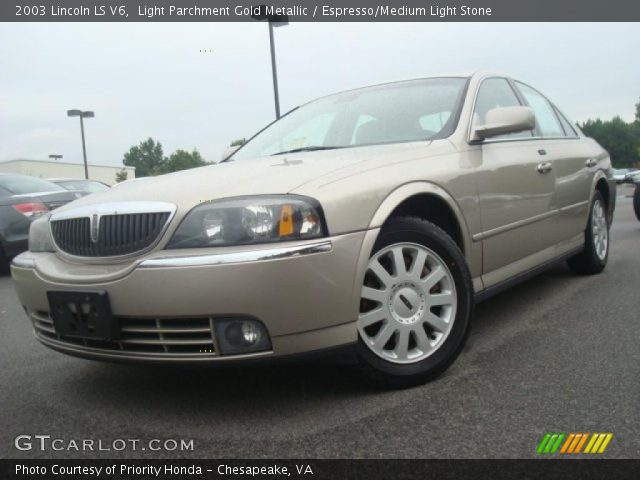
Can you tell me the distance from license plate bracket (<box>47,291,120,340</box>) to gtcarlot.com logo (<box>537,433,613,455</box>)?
1524 millimetres

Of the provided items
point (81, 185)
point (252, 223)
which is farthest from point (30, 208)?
point (252, 223)

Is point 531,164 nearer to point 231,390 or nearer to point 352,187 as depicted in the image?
point 352,187

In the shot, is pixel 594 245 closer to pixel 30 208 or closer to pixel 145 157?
pixel 30 208

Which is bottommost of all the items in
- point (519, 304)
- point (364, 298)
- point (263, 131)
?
point (519, 304)

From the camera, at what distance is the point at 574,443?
74.5 inches

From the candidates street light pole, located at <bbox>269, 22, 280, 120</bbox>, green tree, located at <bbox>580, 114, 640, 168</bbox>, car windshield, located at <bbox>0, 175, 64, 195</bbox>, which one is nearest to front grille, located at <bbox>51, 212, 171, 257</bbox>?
car windshield, located at <bbox>0, 175, 64, 195</bbox>

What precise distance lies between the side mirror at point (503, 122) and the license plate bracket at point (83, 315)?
196cm

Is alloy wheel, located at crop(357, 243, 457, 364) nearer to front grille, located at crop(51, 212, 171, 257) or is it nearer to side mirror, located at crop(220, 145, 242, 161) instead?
front grille, located at crop(51, 212, 171, 257)

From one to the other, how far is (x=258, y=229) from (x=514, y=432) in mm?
1101

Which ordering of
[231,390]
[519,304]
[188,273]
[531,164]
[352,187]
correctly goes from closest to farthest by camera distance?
[188,273], [352,187], [231,390], [531,164], [519,304]

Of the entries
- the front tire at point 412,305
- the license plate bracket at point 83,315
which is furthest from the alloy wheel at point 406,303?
the license plate bracket at point 83,315

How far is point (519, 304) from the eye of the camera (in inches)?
152
